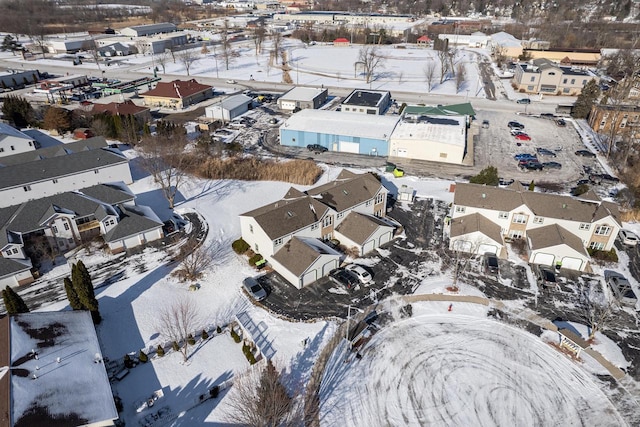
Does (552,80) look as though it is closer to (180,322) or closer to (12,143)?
(180,322)

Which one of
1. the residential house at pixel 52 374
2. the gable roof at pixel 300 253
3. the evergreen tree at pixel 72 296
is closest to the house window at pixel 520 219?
the gable roof at pixel 300 253

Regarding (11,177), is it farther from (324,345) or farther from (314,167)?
(324,345)

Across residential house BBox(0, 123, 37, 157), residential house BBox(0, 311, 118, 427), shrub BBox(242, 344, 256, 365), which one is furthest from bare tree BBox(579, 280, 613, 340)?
residential house BBox(0, 123, 37, 157)

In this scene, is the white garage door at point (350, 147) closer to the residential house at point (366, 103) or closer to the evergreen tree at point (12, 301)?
the residential house at point (366, 103)

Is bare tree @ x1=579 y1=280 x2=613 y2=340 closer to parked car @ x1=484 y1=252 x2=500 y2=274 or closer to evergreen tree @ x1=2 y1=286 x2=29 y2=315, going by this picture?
parked car @ x1=484 y1=252 x2=500 y2=274

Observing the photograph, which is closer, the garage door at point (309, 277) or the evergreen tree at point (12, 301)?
the evergreen tree at point (12, 301)
